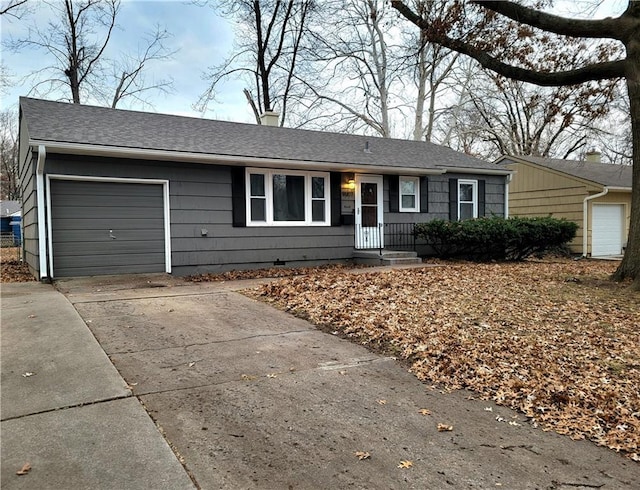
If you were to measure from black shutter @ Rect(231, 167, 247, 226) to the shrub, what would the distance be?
16.5 feet

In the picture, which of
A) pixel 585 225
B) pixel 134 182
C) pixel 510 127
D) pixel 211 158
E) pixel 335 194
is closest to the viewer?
pixel 134 182

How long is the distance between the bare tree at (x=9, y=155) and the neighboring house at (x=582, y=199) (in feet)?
113

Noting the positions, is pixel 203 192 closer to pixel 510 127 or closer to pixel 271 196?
pixel 271 196

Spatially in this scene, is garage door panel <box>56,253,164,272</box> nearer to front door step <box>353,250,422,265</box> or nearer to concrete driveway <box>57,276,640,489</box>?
concrete driveway <box>57,276,640,489</box>

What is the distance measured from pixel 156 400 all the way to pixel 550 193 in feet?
57.3

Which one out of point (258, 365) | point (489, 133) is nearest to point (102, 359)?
point (258, 365)

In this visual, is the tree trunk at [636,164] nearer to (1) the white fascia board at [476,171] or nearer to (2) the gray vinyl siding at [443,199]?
(1) the white fascia board at [476,171]

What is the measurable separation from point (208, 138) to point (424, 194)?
20.7 ft

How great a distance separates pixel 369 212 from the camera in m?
12.5

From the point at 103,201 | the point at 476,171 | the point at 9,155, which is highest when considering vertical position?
the point at 9,155

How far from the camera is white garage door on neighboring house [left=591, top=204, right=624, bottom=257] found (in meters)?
16.3

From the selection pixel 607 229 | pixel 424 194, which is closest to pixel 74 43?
pixel 424 194

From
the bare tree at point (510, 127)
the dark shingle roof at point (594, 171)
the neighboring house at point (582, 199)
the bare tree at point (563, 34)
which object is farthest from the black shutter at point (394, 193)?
the bare tree at point (510, 127)

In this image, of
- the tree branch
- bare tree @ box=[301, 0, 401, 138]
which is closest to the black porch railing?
the tree branch
